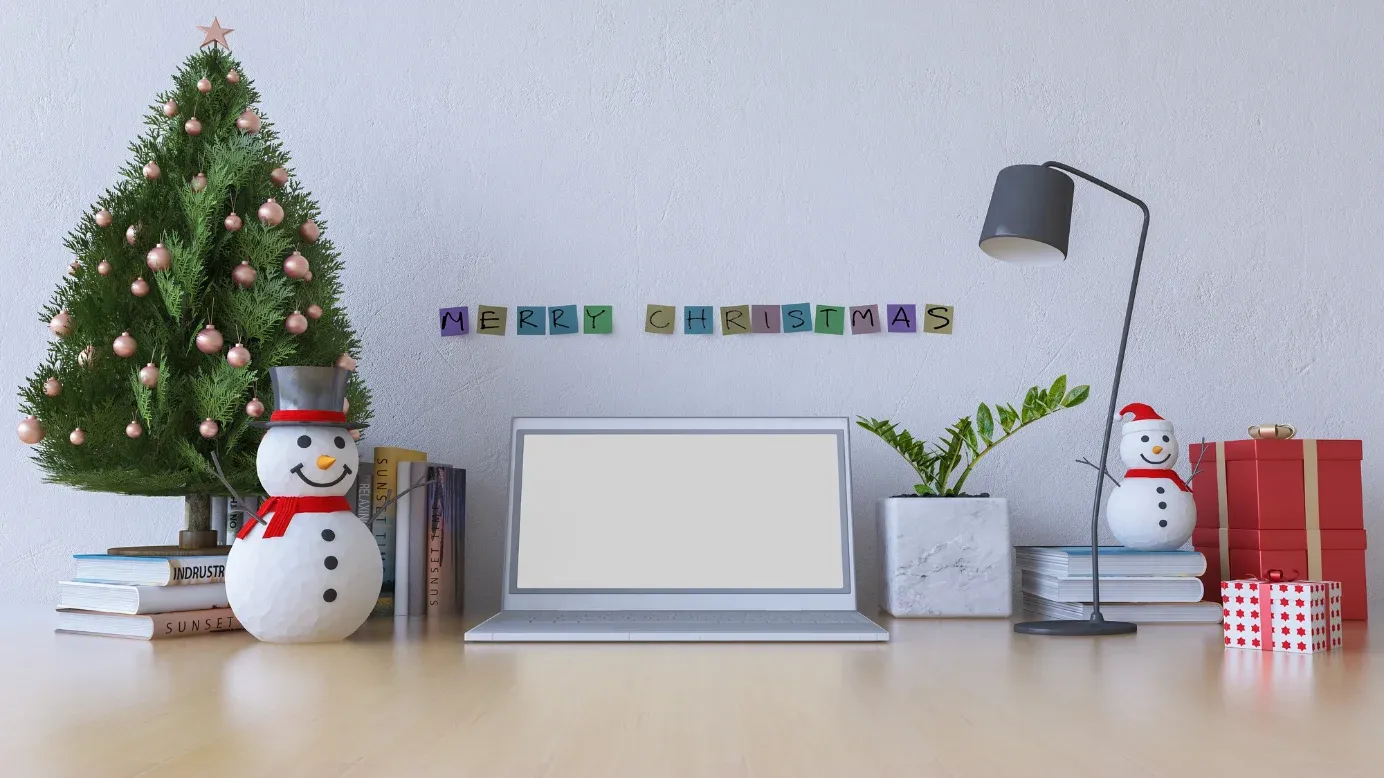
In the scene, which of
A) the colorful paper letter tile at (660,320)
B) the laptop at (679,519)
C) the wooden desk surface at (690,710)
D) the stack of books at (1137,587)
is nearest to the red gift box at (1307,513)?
the stack of books at (1137,587)

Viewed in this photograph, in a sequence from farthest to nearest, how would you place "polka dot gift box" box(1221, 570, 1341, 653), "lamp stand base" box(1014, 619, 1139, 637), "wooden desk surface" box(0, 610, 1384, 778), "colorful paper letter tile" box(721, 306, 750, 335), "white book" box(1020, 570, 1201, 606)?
1. "colorful paper letter tile" box(721, 306, 750, 335)
2. "white book" box(1020, 570, 1201, 606)
3. "lamp stand base" box(1014, 619, 1139, 637)
4. "polka dot gift box" box(1221, 570, 1341, 653)
5. "wooden desk surface" box(0, 610, 1384, 778)

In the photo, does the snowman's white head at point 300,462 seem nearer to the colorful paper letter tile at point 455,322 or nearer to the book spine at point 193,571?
the book spine at point 193,571

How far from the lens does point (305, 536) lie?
3.34ft

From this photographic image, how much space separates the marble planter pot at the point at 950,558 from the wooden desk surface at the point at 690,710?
0.57 ft

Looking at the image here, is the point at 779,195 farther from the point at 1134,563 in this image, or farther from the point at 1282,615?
the point at 1282,615

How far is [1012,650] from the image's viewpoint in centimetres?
96

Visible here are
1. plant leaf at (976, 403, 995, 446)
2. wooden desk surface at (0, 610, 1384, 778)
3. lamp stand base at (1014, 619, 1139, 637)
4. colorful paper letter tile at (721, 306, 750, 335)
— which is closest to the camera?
wooden desk surface at (0, 610, 1384, 778)

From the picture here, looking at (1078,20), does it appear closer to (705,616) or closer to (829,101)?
(829,101)

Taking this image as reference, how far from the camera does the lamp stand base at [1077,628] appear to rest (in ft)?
3.49

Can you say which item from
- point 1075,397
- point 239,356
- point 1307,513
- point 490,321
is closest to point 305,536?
point 239,356

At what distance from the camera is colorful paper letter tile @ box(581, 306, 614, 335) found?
1.44m

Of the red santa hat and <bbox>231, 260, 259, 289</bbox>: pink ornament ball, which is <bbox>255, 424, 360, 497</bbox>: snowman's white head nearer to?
<bbox>231, 260, 259, 289</bbox>: pink ornament ball

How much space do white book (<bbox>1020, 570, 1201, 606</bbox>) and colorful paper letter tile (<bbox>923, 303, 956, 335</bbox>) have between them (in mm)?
404

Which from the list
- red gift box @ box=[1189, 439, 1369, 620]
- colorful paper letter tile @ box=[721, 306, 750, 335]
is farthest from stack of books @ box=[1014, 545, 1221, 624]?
colorful paper letter tile @ box=[721, 306, 750, 335]
